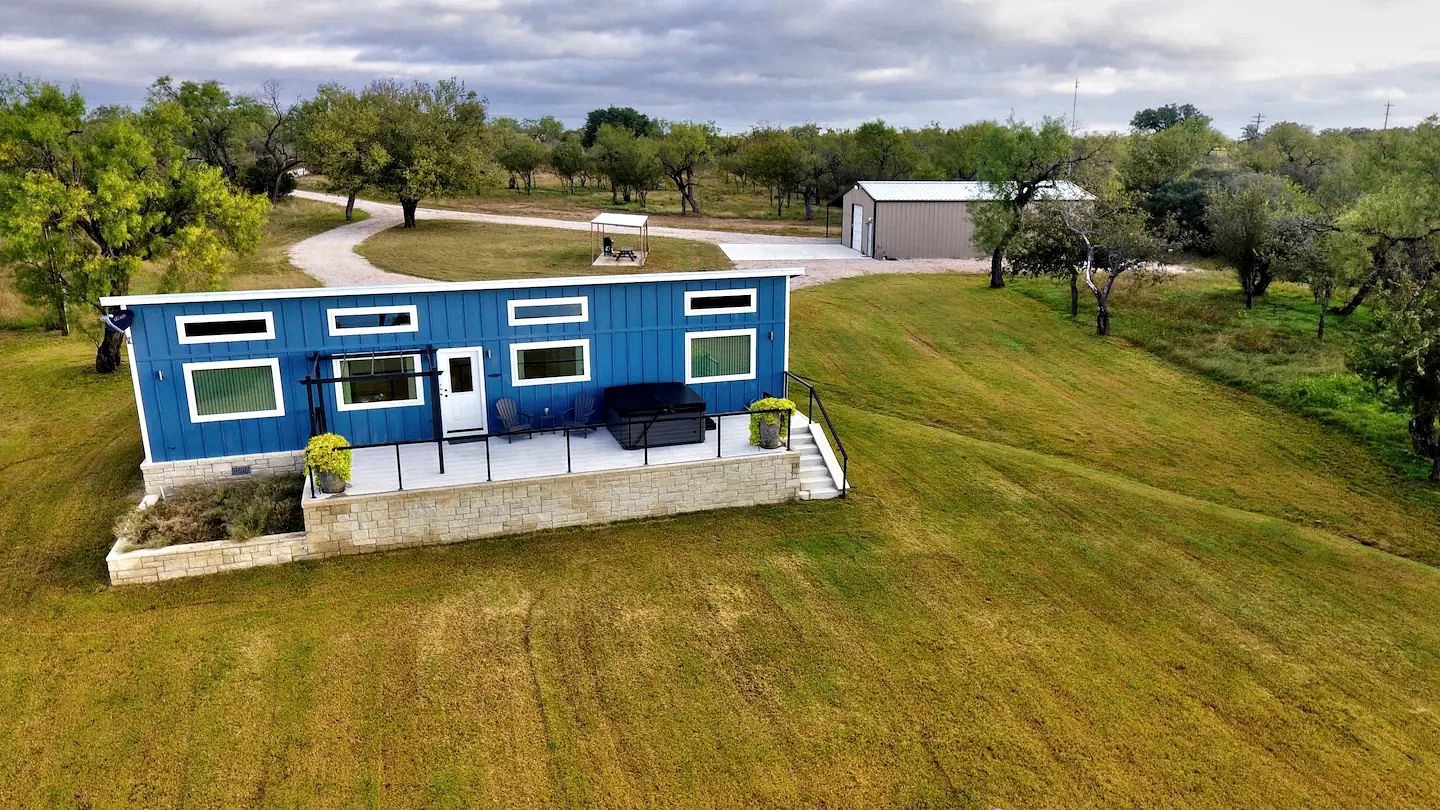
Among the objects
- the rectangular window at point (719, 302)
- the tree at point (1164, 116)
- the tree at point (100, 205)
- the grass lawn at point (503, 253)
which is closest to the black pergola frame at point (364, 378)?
the rectangular window at point (719, 302)

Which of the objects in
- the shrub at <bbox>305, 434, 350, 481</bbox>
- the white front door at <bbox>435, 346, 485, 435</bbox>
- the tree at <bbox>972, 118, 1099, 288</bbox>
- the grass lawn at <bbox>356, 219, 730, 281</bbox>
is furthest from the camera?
the grass lawn at <bbox>356, 219, 730, 281</bbox>

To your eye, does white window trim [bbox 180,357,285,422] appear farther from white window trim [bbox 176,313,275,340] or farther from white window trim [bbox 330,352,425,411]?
white window trim [bbox 330,352,425,411]

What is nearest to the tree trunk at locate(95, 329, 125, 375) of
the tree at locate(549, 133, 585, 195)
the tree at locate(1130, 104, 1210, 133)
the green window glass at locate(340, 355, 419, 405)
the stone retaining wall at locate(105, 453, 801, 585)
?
the green window glass at locate(340, 355, 419, 405)

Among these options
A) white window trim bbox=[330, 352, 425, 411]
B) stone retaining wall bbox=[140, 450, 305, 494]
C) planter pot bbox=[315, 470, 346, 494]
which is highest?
white window trim bbox=[330, 352, 425, 411]

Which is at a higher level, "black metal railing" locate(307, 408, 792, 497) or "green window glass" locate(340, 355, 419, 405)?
"green window glass" locate(340, 355, 419, 405)

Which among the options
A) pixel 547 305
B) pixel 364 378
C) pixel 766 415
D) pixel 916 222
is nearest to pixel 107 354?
pixel 364 378

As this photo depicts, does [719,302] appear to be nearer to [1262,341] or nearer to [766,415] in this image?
[766,415]

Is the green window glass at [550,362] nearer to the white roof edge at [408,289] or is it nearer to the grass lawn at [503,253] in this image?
the white roof edge at [408,289]
